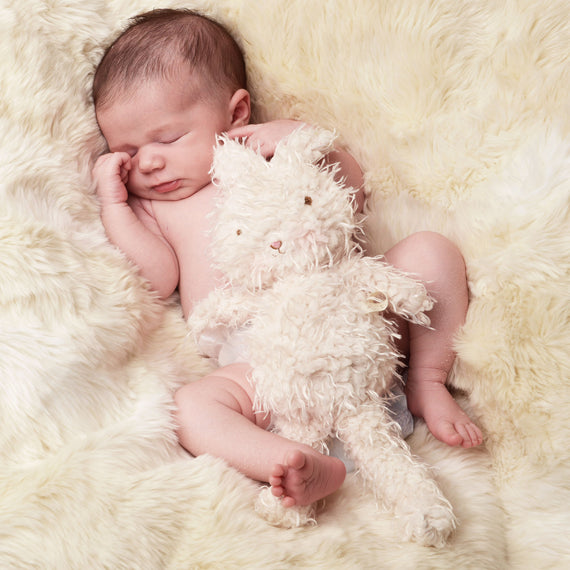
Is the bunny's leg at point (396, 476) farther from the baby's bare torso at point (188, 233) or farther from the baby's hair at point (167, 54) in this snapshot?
the baby's hair at point (167, 54)

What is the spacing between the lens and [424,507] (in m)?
0.99

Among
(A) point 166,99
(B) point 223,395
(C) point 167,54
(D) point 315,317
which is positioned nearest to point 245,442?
(B) point 223,395

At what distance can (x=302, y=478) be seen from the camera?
0.95 m

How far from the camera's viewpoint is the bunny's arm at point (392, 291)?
109 cm

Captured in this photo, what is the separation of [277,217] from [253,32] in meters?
0.56

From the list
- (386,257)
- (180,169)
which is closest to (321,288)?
(386,257)

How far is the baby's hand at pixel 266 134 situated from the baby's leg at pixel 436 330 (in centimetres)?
32

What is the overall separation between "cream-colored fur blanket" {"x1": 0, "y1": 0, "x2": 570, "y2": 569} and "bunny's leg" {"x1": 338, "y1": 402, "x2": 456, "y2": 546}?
0.03 metres

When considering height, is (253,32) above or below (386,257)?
above

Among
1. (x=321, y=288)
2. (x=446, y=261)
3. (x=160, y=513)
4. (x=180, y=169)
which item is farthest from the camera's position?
(x=180, y=169)

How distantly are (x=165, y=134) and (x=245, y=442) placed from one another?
2.20 feet

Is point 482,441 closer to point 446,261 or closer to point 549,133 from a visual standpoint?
point 446,261

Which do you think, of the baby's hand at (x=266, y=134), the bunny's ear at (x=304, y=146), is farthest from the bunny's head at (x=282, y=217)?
the baby's hand at (x=266, y=134)

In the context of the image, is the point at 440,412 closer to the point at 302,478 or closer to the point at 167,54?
the point at 302,478
